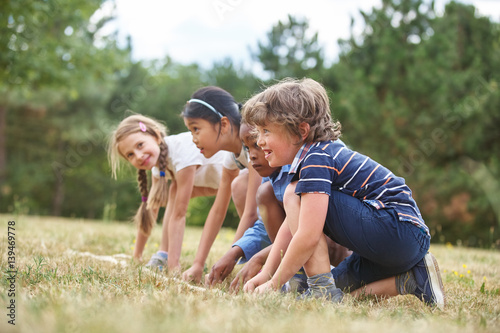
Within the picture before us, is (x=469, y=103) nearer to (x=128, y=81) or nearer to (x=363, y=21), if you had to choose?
(x=363, y=21)

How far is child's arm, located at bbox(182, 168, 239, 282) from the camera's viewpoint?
10.2ft

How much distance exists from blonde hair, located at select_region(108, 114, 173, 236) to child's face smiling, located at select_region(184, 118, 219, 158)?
1.70ft

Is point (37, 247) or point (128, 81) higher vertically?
point (128, 81)

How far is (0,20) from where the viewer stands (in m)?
8.78

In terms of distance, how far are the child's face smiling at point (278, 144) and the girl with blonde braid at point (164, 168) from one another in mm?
1301

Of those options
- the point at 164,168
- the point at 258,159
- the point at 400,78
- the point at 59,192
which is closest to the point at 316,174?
the point at 258,159

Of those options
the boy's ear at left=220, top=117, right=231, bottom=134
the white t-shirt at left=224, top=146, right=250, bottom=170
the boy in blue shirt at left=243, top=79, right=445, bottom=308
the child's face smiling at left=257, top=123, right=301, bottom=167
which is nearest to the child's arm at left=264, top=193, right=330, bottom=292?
the boy in blue shirt at left=243, top=79, right=445, bottom=308

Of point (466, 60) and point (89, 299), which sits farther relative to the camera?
point (466, 60)

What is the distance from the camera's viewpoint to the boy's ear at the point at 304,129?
243 cm

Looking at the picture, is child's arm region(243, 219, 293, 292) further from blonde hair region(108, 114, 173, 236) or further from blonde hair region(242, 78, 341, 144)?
blonde hair region(108, 114, 173, 236)

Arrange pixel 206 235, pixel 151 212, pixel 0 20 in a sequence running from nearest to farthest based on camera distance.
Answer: pixel 206 235 → pixel 151 212 → pixel 0 20

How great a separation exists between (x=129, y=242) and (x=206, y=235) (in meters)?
1.92

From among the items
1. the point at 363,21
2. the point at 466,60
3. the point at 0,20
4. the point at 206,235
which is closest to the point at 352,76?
the point at 363,21

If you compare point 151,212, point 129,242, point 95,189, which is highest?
point 151,212
